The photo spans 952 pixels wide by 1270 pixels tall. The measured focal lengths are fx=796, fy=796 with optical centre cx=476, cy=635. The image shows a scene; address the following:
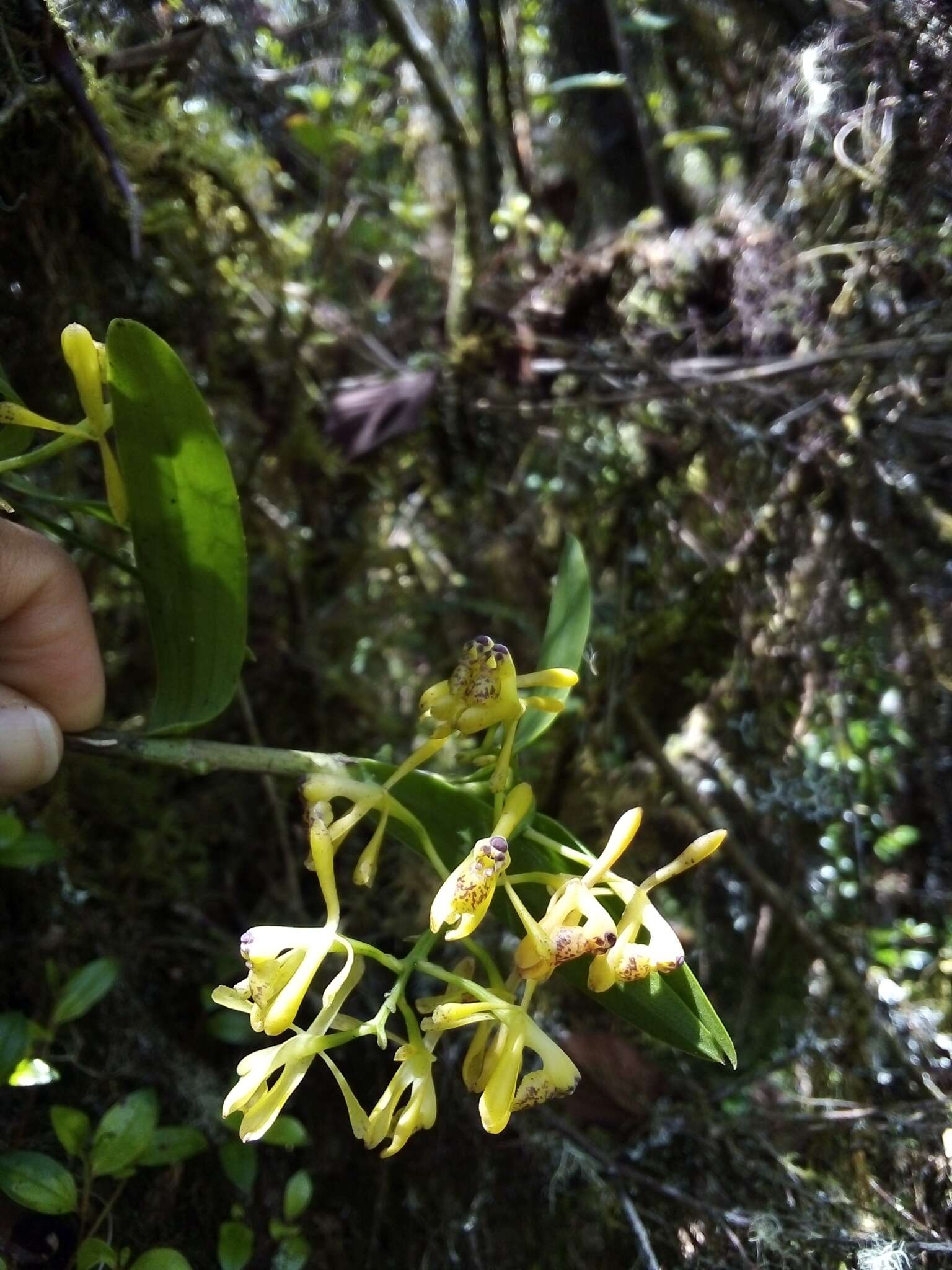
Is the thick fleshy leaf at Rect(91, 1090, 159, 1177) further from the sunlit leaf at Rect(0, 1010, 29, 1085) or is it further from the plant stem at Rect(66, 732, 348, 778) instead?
the plant stem at Rect(66, 732, 348, 778)

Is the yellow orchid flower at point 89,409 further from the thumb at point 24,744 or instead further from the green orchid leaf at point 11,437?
the thumb at point 24,744

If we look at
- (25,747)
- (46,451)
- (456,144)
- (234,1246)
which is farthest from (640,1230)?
(456,144)

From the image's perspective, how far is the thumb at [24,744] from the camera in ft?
1.76

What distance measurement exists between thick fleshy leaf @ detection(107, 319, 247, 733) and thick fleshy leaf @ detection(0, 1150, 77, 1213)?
0.31 meters

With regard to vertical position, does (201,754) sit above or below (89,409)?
below

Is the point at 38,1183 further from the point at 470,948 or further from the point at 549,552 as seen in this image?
the point at 549,552

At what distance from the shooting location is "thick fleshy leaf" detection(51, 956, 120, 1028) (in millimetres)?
642

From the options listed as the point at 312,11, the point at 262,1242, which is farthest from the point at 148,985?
the point at 312,11

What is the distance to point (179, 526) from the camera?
551 mm

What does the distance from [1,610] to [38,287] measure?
1.08 ft

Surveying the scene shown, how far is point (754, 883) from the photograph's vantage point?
93 centimetres

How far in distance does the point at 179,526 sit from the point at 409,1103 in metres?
0.39

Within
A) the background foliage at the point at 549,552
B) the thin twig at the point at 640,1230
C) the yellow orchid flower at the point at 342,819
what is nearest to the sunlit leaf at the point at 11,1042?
the background foliage at the point at 549,552

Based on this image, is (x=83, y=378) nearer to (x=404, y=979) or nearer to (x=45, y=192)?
(x=45, y=192)
